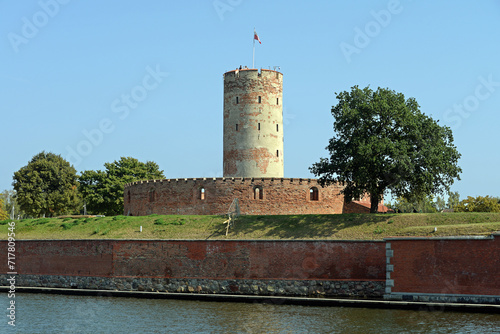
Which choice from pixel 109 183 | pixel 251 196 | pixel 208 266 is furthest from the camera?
pixel 109 183

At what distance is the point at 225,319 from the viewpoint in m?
23.7

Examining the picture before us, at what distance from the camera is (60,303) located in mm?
28203

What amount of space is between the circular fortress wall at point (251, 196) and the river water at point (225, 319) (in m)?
15.1

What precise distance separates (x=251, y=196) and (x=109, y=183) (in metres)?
21.5

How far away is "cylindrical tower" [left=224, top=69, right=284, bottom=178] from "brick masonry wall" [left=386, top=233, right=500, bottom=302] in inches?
826

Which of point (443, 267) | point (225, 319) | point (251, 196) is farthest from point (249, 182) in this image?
point (225, 319)

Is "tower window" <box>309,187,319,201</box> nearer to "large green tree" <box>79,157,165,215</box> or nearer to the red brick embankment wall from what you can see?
the red brick embankment wall

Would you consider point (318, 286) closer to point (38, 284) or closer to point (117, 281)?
point (117, 281)

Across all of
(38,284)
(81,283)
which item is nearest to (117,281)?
(81,283)

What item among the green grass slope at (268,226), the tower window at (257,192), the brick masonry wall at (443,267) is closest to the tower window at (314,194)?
the tower window at (257,192)

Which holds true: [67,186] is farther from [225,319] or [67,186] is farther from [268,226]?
[225,319]

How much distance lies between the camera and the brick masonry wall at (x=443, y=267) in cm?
2489

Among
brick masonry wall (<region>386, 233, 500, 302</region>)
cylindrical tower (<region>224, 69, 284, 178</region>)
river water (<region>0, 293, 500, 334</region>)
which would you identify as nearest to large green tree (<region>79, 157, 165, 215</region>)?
cylindrical tower (<region>224, 69, 284, 178</region>)

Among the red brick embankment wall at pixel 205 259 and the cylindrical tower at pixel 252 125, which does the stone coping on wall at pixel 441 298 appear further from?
the cylindrical tower at pixel 252 125
